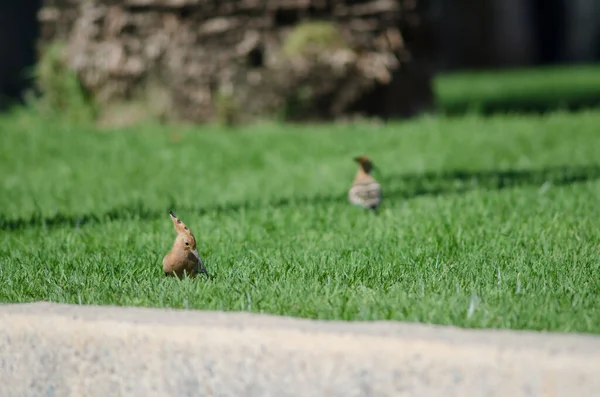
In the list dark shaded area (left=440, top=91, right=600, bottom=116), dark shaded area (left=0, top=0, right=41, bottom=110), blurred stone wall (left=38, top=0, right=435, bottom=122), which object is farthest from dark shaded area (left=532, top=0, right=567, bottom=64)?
blurred stone wall (left=38, top=0, right=435, bottom=122)

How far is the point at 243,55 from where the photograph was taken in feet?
28.1

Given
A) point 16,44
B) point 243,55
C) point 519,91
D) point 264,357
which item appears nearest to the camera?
point 264,357

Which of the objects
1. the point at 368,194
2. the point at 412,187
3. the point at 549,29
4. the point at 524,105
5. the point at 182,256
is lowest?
the point at 549,29

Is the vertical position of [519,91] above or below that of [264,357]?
below

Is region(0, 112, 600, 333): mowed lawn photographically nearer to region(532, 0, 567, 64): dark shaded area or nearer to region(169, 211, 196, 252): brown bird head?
region(169, 211, 196, 252): brown bird head

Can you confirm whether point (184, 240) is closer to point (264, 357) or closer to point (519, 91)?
point (264, 357)

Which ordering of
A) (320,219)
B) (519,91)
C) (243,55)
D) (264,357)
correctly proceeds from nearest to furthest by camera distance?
1. (264,357)
2. (320,219)
3. (243,55)
4. (519,91)

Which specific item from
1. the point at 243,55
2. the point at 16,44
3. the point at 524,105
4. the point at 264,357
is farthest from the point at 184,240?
the point at 16,44

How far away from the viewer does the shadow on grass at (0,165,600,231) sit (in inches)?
216

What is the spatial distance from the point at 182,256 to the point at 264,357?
3.19 feet

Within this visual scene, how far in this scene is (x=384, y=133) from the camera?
797 centimetres

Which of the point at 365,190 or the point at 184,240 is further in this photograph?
the point at 365,190

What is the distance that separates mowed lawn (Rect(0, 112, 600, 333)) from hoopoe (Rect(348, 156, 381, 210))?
0.10 meters

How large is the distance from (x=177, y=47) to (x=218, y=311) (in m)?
5.79
